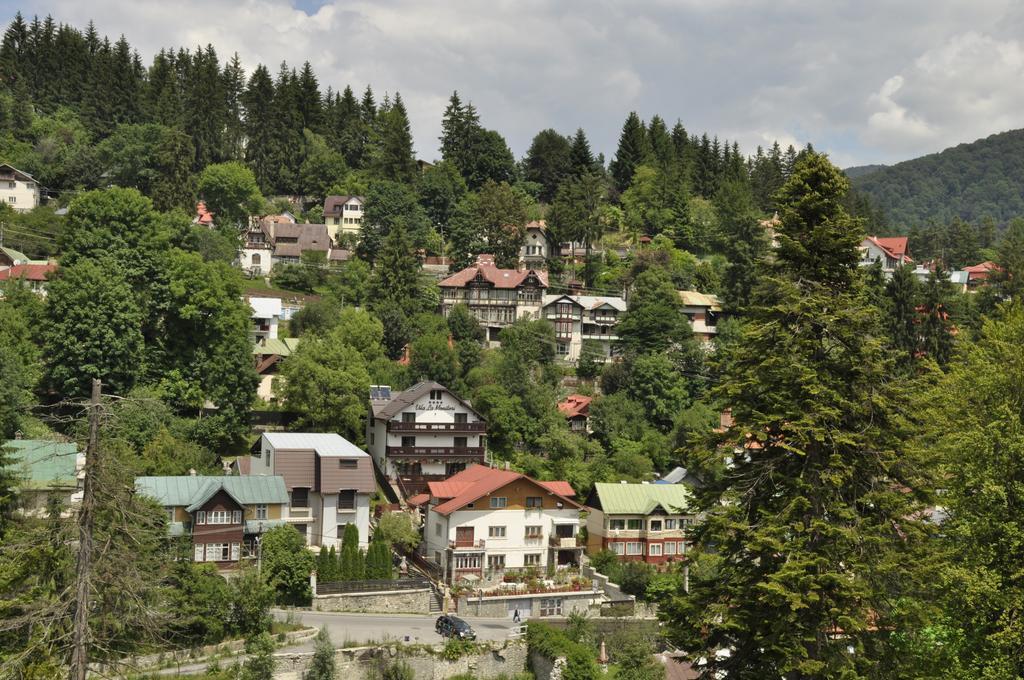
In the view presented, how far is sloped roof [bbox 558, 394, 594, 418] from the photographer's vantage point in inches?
2473

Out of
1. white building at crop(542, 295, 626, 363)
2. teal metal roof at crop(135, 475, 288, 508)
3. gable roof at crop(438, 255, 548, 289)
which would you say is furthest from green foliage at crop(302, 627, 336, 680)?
gable roof at crop(438, 255, 548, 289)

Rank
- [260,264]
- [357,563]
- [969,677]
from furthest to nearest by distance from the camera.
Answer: [260,264]
[357,563]
[969,677]

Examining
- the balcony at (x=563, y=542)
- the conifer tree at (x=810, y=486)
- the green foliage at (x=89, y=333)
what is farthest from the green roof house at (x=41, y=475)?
the conifer tree at (x=810, y=486)

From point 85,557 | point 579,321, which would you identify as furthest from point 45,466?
point 579,321

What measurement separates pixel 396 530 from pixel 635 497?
12577 mm

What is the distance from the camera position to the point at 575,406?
6381cm

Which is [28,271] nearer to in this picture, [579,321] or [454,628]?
[579,321]

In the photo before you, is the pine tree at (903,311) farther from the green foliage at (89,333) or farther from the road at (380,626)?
the green foliage at (89,333)

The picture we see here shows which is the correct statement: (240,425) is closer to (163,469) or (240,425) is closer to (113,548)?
(163,469)

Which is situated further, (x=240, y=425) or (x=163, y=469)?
(x=240, y=425)

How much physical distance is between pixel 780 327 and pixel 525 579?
28.9m

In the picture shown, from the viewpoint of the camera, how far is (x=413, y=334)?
66188 millimetres

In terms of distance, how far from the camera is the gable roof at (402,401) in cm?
5425

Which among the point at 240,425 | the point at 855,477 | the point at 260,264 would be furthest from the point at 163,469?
the point at 260,264
